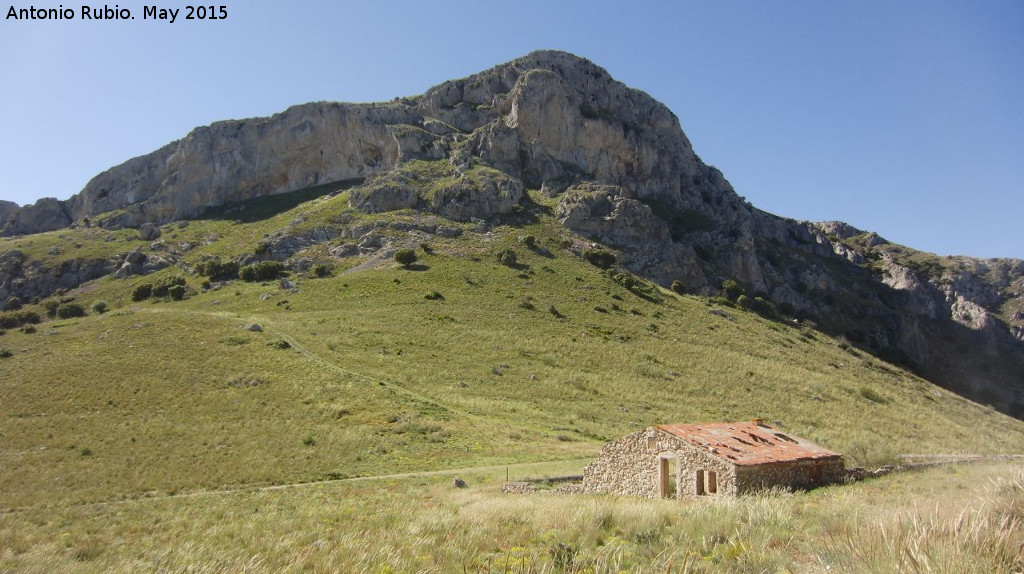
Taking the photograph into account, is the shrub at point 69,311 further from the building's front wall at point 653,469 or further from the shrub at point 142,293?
the building's front wall at point 653,469

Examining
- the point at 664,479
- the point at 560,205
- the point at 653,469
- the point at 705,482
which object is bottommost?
the point at 664,479

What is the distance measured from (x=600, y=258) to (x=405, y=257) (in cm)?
2627

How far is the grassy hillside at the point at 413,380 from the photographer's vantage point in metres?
28.3

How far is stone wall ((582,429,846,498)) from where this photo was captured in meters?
17.0

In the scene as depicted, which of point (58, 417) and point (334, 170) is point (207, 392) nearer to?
point (58, 417)

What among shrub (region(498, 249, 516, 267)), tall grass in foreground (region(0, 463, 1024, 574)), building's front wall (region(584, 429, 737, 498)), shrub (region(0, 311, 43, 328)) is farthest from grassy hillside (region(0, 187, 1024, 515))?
tall grass in foreground (region(0, 463, 1024, 574))

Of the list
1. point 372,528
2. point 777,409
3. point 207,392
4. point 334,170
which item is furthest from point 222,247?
point 372,528

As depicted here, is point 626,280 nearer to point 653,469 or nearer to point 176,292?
point 653,469

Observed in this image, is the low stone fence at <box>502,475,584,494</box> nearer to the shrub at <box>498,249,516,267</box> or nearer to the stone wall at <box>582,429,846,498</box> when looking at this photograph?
the stone wall at <box>582,429,846,498</box>

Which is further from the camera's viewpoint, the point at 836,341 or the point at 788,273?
the point at 788,273

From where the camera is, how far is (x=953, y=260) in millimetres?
132375

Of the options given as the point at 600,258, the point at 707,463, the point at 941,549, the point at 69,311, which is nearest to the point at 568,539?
the point at 941,549

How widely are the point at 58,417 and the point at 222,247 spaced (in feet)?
204

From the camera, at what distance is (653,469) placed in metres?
19.2
